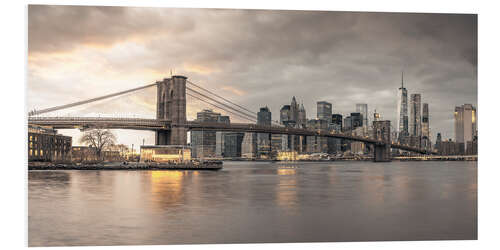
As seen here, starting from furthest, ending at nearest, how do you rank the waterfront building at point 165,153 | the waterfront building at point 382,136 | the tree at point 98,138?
the waterfront building at point 382,136 → the tree at point 98,138 → the waterfront building at point 165,153

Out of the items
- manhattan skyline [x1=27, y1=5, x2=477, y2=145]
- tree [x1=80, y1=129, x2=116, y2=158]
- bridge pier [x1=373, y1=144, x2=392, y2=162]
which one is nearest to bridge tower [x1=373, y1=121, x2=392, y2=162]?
bridge pier [x1=373, y1=144, x2=392, y2=162]

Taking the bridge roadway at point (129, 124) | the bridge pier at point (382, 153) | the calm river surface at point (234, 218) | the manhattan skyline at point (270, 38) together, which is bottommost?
the bridge pier at point (382, 153)

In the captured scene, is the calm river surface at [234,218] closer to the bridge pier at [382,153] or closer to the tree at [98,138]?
the tree at [98,138]

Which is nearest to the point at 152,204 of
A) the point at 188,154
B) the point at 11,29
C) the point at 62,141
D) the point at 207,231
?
the point at 207,231

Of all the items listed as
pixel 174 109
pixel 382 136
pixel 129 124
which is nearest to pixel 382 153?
pixel 382 136

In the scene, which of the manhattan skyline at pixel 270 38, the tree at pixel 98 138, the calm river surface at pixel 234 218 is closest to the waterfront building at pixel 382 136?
the tree at pixel 98 138
